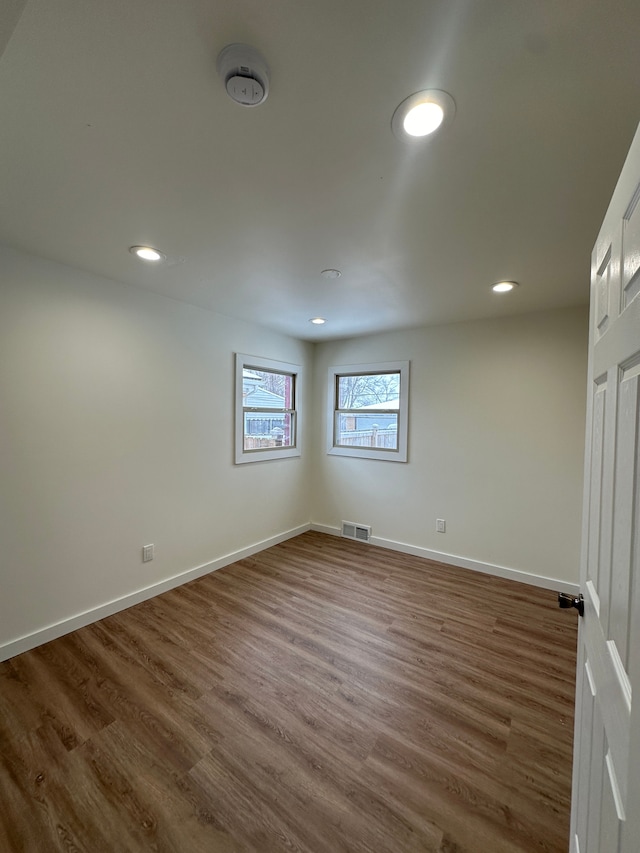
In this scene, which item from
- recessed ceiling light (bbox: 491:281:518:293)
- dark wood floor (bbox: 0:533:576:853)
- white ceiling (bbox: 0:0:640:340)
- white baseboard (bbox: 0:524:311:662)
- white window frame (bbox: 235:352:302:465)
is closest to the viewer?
white ceiling (bbox: 0:0:640:340)

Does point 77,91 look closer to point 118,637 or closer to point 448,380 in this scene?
point 118,637

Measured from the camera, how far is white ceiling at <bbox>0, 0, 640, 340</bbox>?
2.56 ft

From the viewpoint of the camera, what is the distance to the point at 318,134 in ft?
3.57

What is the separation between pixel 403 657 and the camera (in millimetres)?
2037

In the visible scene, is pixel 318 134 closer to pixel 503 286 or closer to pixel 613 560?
pixel 613 560

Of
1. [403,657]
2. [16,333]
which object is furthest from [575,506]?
[16,333]

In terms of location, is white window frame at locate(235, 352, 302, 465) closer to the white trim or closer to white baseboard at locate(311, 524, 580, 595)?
white baseboard at locate(311, 524, 580, 595)

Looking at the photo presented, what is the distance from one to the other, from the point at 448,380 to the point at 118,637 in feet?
11.3

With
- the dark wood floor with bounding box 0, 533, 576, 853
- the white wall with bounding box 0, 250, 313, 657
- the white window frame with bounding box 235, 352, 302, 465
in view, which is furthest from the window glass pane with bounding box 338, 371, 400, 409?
the dark wood floor with bounding box 0, 533, 576, 853

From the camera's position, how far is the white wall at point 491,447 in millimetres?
2803

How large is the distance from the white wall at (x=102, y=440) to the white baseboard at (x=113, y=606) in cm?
4

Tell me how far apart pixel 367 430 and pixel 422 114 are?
3075 millimetres

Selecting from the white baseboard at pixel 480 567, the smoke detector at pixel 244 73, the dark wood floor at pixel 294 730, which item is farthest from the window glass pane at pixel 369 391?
the smoke detector at pixel 244 73

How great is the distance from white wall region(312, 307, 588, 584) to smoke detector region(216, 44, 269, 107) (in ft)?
9.21
